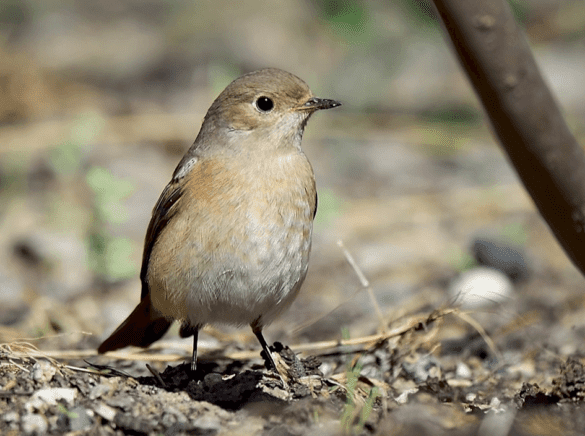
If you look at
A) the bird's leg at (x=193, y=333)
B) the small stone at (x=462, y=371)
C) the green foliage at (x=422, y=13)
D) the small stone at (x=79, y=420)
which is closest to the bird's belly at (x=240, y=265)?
the bird's leg at (x=193, y=333)

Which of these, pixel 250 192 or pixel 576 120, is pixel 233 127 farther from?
pixel 576 120

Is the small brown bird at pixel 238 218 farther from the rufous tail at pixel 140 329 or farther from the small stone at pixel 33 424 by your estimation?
the small stone at pixel 33 424

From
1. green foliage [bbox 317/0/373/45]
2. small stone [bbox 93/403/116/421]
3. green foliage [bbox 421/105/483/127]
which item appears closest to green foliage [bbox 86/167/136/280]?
small stone [bbox 93/403/116/421]

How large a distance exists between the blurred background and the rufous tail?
0.45 m

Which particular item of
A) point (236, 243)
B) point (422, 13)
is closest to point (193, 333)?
point (236, 243)

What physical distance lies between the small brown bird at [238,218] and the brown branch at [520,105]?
4.10ft

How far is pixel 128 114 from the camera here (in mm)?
9523

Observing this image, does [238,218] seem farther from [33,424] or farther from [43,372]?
[33,424]

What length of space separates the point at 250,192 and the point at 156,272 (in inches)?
28.2

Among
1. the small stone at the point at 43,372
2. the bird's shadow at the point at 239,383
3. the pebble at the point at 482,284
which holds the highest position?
the small stone at the point at 43,372

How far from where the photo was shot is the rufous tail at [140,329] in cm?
457

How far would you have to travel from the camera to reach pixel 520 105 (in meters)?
3.22

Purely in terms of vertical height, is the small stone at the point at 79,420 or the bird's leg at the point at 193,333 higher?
the small stone at the point at 79,420

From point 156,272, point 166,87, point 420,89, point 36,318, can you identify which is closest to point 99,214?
point 36,318
